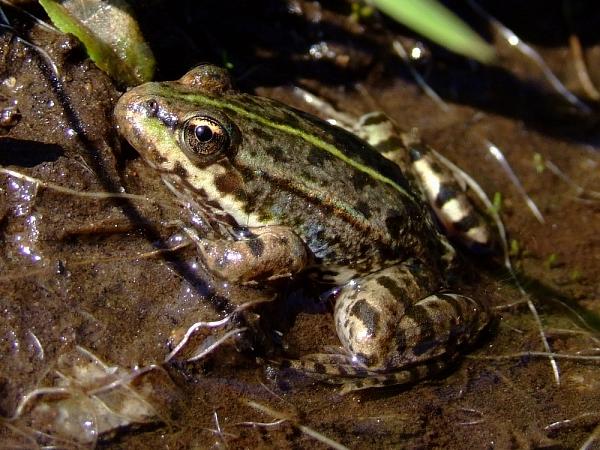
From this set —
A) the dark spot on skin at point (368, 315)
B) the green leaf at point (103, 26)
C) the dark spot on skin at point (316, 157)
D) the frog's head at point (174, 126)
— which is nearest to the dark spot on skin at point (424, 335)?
the dark spot on skin at point (368, 315)

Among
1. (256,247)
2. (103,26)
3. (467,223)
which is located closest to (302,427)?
(256,247)

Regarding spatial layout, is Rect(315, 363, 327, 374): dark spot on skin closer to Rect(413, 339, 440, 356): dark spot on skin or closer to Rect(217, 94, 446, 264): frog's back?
Rect(413, 339, 440, 356): dark spot on skin

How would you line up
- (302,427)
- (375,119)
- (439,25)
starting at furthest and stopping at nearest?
(375,119) → (302,427) → (439,25)

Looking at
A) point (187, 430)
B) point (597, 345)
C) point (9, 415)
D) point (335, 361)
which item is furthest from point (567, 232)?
point (9, 415)

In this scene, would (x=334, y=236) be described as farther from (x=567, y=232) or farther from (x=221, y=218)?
(x=567, y=232)

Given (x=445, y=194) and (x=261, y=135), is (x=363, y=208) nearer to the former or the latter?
(x=261, y=135)

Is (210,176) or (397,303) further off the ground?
(210,176)
